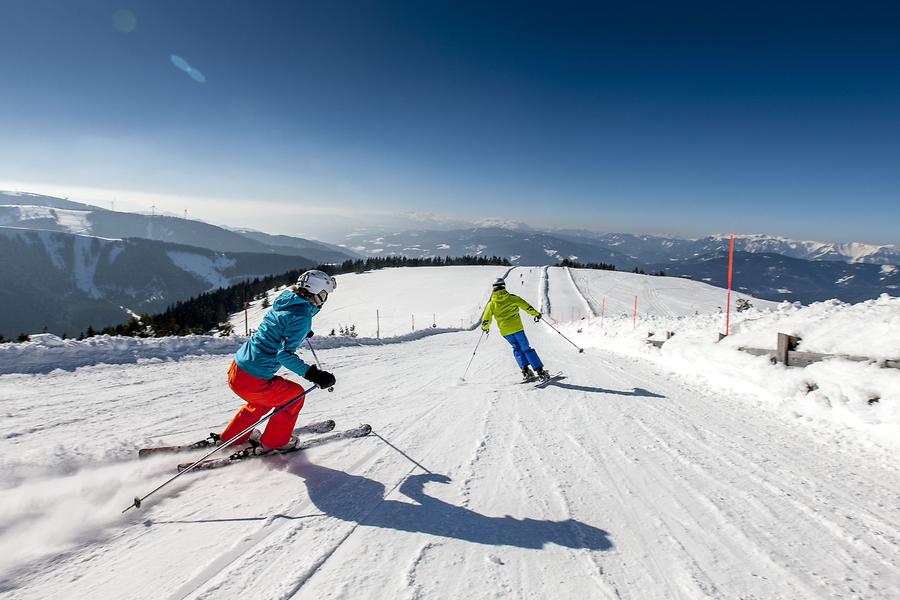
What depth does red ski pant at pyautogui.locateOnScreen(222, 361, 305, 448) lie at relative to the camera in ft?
13.8

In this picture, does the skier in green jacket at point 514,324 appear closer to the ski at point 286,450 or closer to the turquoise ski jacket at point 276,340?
the ski at point 286,450

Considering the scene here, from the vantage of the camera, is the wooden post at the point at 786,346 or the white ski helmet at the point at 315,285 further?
the wooden post at the point at 786,346

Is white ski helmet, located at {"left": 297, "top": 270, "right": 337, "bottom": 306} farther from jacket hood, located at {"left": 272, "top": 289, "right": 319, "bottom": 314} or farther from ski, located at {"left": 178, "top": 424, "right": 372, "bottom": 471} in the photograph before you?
ski, located at {"left": 178, "top": 424, "right": 372, "bottom": 471}

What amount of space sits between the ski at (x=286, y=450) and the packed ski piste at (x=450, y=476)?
35 mm

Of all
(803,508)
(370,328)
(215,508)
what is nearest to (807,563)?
(803,508)

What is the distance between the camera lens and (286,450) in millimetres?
4320

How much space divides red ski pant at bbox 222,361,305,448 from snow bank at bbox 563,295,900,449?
666 centimetres

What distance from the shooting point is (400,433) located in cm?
506

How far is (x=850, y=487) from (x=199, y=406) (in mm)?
8020

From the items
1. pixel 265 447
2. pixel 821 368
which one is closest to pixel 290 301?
pixel 265 447

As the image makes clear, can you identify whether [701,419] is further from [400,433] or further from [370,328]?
[370,328]

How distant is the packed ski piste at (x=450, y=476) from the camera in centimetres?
252

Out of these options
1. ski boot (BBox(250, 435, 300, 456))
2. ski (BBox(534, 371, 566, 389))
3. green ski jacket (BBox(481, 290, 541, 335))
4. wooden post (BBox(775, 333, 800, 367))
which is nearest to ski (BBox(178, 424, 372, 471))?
ski boot (BBox(250, 435, 300, 456))

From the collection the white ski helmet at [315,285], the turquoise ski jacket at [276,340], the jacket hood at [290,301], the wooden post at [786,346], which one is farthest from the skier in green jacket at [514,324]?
the turquoise ski jacket at [276,340]
